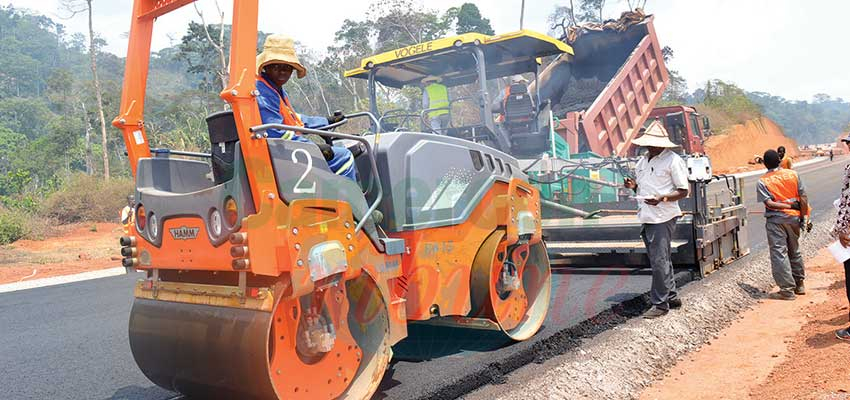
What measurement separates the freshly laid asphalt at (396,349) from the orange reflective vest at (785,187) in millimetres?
1086

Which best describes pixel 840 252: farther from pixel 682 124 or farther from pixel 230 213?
pixel 682 124

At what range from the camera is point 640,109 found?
10656 millimetres

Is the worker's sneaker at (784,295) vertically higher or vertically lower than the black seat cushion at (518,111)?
lower

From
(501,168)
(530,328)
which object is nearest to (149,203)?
(501,168)

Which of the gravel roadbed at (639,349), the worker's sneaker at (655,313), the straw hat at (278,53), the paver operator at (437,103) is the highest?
the paver operator at (437,103)

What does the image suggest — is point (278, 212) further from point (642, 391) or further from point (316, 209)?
point (642, 391)

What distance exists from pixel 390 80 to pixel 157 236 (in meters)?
5.32

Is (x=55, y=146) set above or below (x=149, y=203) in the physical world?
above

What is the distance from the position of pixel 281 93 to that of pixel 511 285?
6.42 feet

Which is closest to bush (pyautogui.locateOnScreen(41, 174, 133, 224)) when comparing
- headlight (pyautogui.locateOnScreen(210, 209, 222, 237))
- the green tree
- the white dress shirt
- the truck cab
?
the truck cab

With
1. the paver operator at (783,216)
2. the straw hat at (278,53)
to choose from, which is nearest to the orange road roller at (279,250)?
the straw hat at (278,53)

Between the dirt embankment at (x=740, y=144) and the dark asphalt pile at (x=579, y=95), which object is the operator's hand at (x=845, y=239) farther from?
the dirt embankment at (x=740, y=144)

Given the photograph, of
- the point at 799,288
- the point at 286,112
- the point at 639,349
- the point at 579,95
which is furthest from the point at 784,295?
the point at 579,95

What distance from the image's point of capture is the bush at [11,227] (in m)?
14.1
